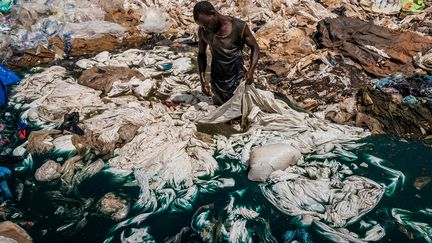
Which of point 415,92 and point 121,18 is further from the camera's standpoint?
point 121,18

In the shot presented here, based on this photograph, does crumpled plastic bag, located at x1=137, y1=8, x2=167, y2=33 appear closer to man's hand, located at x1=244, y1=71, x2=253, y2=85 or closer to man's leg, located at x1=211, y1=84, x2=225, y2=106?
man's leg, located at x1=211, y1=84, x2=225, y2=106

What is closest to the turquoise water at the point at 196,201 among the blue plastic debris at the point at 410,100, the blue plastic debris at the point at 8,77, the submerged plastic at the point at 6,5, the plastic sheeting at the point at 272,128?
the plastic sheeting at the point at 272,128

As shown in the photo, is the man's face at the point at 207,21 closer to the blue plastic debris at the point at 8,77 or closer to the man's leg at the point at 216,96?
the man's leg at the point at 216,96

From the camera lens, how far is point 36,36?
255 inches

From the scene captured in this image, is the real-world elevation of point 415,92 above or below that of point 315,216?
above

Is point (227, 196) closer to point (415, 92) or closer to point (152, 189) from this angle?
point (152, 189)

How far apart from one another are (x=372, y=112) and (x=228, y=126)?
1.52 m

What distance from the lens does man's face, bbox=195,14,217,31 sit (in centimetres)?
347

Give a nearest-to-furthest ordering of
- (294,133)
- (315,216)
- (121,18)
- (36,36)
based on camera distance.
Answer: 1. (315,216)
2. (294,133)
3. (36,36)
4. (121,18)

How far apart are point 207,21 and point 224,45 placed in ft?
1.09

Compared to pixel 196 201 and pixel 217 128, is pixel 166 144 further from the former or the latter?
pixel 196 201

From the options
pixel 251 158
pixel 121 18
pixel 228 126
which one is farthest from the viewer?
pixel 121 18

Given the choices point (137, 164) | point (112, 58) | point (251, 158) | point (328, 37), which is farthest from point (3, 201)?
point (328, 37)

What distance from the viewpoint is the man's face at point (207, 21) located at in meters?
3.47
